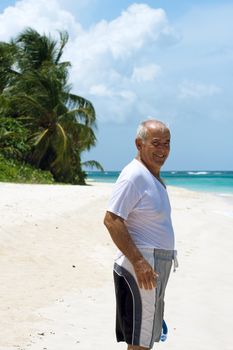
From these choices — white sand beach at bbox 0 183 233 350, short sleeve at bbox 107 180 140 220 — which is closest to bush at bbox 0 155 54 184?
white sand beach at bbox 0 183 233 350

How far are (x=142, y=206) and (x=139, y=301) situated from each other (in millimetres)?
497

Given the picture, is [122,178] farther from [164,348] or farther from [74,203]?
[74,203]

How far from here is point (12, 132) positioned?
86.6 feet

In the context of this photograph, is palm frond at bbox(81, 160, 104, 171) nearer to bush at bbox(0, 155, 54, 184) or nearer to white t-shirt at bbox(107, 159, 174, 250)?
bush at bbox(0, 155, 54, 184)

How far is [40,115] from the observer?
2836 centimetres

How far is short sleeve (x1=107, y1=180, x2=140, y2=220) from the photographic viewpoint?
296cm

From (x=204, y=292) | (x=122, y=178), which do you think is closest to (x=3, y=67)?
(x=204, y=292)

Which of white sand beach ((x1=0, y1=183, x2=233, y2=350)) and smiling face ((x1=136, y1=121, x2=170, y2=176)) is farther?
white sand beach ((x1=0, y1=183, x2=233, y2=350))

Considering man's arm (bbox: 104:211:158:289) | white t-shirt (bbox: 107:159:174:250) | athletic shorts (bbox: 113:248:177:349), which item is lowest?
athletic shorts (bbox: 113:248:177:349)

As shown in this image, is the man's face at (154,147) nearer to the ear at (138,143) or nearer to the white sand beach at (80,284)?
the ear at (138,143)

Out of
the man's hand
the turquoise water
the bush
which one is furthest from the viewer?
the turquoise water

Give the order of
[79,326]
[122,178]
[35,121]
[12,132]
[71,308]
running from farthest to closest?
[35,121] → [12,132] → [71,308] → [79,326] → [122,178]

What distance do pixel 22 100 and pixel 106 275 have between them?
21657 millimetres

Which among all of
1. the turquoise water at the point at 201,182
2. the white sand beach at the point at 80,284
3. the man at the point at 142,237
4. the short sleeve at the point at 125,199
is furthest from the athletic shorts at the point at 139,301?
the turquoise water at the point at 201,182
